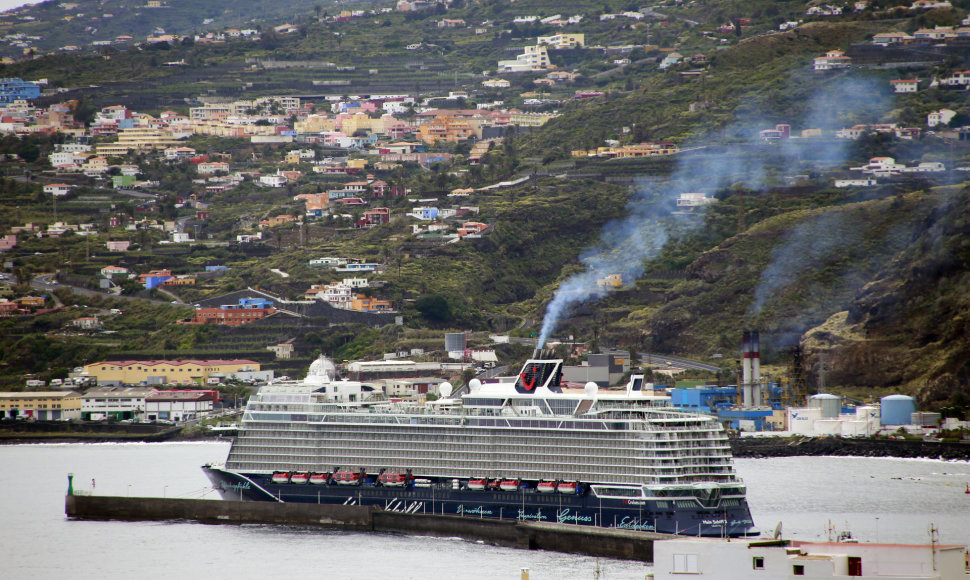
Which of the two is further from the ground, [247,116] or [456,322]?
[247,116]

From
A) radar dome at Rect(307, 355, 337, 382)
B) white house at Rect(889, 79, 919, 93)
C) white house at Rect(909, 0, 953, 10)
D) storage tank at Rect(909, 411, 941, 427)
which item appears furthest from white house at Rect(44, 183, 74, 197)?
radar dome at Rect(307, 355, 337, 382)

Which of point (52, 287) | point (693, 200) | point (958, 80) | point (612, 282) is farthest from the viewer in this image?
point (958, 80)

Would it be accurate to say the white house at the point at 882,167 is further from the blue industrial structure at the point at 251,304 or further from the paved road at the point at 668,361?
the blue industrial structure at the point at 251,304

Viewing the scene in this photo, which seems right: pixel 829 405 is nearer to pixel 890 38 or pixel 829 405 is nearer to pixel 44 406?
pixel 44 406

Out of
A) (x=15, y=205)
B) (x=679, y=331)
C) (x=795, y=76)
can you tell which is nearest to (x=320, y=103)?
(x=15, y=205)

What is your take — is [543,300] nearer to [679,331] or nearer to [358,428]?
[679,331]

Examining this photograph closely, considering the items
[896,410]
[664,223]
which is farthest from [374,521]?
[664,223]
